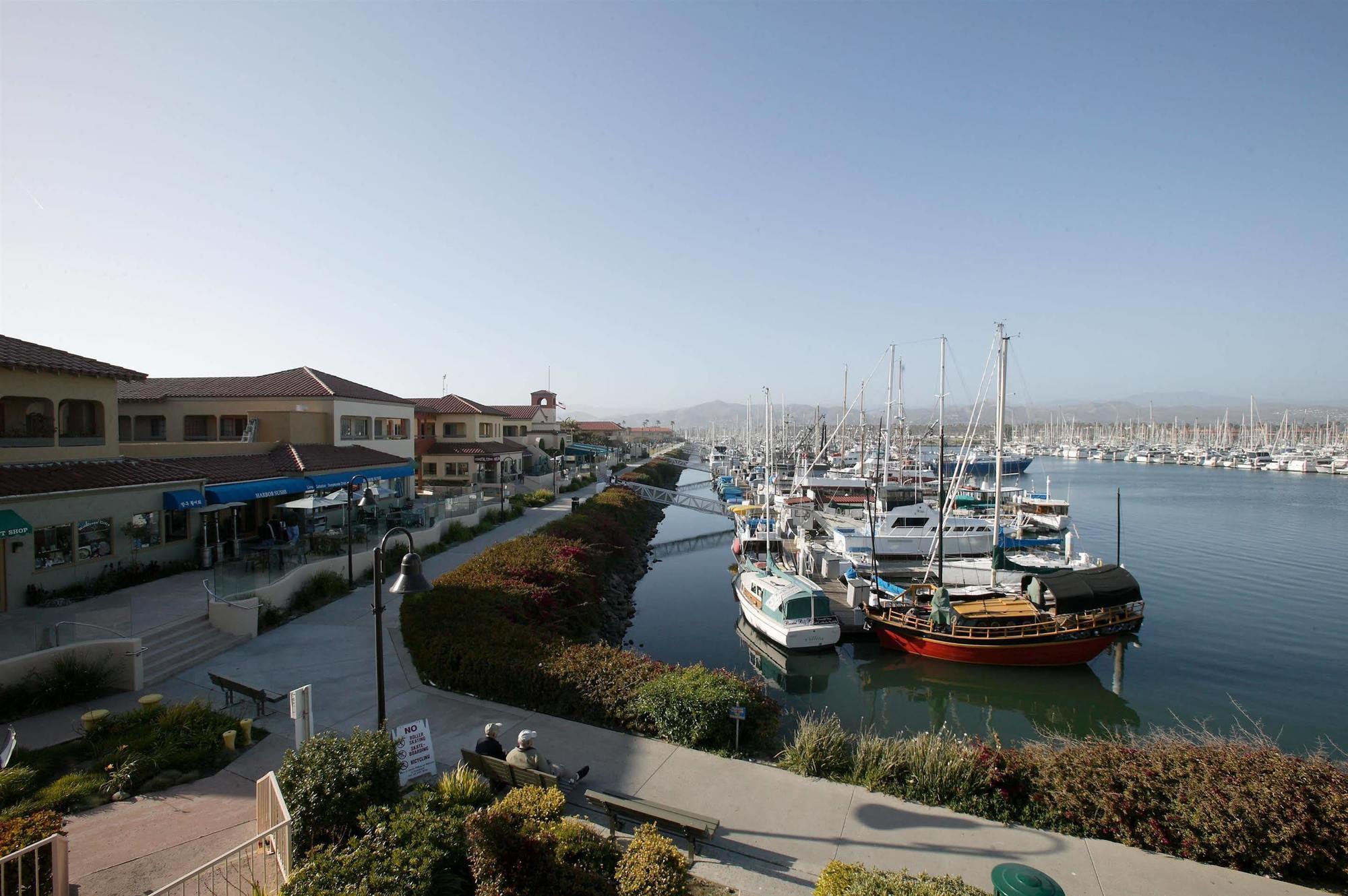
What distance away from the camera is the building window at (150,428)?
29906mm

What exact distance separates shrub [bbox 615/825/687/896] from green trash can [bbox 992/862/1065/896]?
2793 mm

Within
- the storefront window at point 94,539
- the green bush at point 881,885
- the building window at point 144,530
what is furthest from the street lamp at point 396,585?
the building window at point 144,530

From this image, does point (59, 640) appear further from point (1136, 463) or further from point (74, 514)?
point (1136, 463)

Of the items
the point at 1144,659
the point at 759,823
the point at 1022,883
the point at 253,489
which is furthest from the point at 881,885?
the point at 253,489

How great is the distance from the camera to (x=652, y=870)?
6.00m

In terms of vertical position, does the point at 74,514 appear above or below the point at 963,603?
above

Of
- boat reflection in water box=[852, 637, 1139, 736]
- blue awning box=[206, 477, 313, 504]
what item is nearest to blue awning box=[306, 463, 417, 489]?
blue awning box=[206, 477, 313, 504]

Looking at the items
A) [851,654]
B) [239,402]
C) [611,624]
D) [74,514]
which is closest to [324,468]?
[239,402]

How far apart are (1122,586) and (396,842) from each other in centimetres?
2109

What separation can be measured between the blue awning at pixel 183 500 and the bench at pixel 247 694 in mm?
9119

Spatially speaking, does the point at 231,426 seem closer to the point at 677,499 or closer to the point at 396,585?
the point at 396,585

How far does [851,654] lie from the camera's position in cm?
2303

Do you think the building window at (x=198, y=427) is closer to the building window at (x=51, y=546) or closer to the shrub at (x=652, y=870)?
the building window at (x=51, y=546)

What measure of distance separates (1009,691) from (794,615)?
22.6ft
